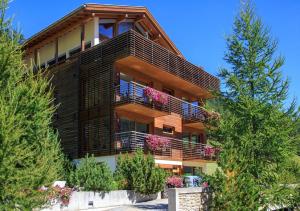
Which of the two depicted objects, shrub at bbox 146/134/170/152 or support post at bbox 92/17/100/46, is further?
support post at bbox 92/17/100/46

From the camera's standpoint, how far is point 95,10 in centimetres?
2716

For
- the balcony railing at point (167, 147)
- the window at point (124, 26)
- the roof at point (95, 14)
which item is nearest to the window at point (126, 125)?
the balcony railing at point (167, 147)

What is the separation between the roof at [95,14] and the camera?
27250 mm

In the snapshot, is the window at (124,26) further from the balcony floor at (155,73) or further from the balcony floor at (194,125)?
the balcony floor at (194,125)

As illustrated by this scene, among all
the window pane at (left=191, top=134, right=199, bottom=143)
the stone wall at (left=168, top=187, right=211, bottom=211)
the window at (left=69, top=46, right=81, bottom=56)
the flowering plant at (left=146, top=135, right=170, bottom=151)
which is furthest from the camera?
the window pane at (left=191, top=134, right=199, bottom=143)

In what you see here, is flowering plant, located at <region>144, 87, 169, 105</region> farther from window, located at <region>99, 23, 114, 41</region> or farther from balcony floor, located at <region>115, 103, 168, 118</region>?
window, located at <region>99, 23, 114, 41</region>

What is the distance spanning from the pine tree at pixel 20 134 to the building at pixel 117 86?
45.9ft

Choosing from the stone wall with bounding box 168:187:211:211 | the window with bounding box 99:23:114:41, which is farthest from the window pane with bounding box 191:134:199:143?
the stone wall with bounding box 168:187:211:211

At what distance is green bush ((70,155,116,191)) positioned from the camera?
19078mm

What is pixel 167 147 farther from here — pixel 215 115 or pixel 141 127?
pixel 215 115

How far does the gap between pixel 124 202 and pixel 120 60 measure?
9299mm

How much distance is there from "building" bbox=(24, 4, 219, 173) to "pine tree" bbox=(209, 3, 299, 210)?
191 inches

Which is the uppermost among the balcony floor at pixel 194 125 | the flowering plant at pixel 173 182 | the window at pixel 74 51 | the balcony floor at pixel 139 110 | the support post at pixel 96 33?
the support post at pixel 96 33

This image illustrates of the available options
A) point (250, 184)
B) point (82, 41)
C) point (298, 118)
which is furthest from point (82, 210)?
point (82, 41)
